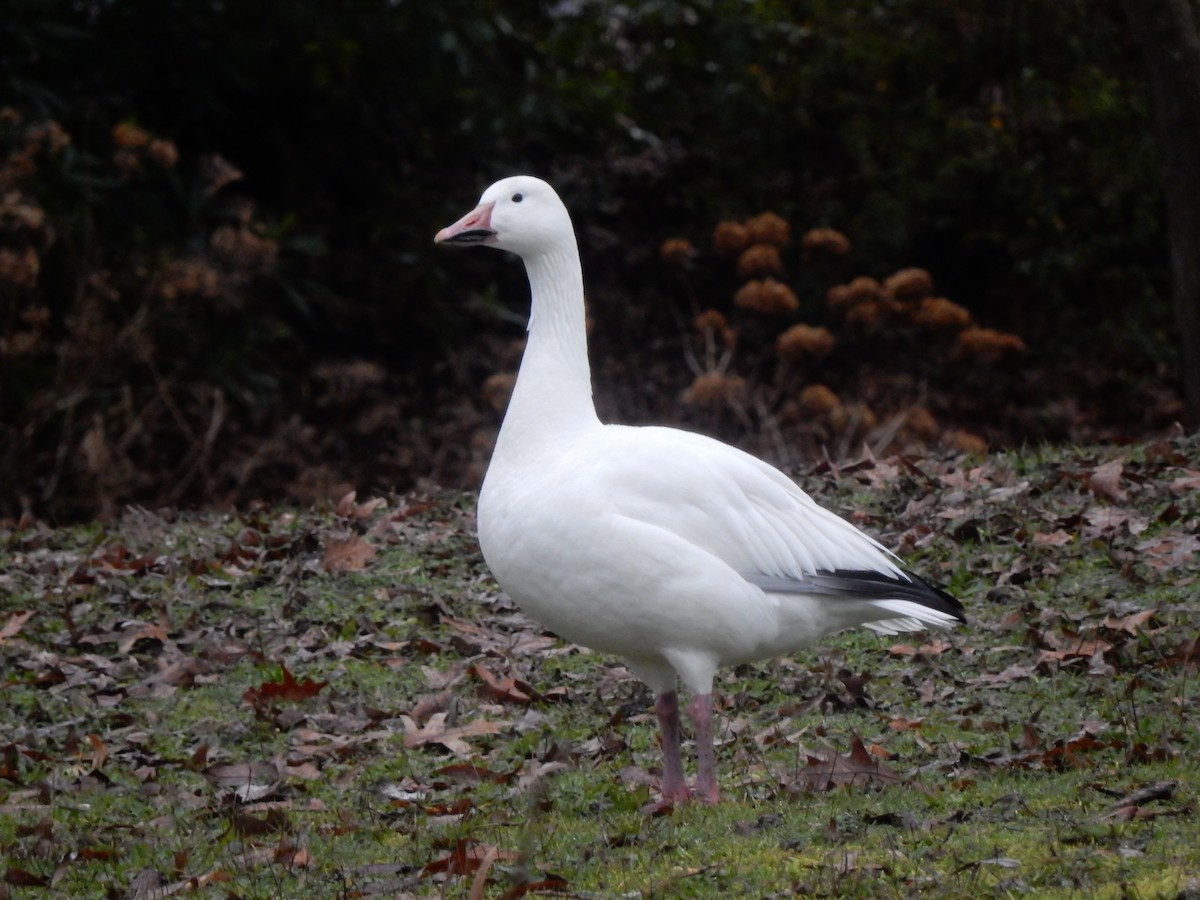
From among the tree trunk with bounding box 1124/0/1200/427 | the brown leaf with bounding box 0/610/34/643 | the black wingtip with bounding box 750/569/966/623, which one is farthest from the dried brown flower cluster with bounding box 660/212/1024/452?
the black wingtip with bounding box 750/569/966/623

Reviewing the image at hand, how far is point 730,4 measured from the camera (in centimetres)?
1399

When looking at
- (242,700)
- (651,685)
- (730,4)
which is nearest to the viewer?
(651,685)

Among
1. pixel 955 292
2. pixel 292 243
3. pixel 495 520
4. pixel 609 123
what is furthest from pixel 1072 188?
pixel 495 520

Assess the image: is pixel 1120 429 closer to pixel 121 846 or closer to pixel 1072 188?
pixel 1072 188

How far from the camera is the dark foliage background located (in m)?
12.2

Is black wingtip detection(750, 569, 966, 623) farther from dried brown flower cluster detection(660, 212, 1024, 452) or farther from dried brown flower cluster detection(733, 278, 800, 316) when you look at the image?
dried brown flower cluster detection(733, 278, 800, 316)

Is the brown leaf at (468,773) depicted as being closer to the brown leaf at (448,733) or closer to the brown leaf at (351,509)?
the brown leaf at (448,733)

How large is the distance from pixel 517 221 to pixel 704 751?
73.7 inches

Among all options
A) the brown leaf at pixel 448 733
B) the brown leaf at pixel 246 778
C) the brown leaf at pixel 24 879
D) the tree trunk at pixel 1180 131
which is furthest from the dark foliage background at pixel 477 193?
the brown leaf at pixel 24 879

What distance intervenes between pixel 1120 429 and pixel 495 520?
9544 mm

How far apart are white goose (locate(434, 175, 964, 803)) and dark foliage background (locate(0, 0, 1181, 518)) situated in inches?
248

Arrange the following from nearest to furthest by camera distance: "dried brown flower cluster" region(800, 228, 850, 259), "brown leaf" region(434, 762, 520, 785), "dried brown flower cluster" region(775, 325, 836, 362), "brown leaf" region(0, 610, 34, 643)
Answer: "brown leaf" region(434, 762, 520, 785), "brown leaf" region(0, 610, 34, 643), "dried brown flower cluster" region(775, 325, 836, 362), "dried brown flower cluster" region(800, 228, 850, 259)

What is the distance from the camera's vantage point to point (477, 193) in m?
14.0

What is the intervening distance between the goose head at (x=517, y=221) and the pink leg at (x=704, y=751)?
1.63 m
